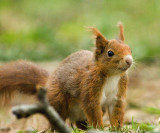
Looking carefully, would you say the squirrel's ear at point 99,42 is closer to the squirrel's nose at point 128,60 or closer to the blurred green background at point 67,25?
the squirrel's nose at point 128,60

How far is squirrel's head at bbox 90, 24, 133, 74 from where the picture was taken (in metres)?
4.55

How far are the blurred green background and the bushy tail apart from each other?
3.35m

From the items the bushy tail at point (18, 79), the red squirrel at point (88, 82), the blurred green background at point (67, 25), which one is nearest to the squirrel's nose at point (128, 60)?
the red squirrel at point (88, 82)

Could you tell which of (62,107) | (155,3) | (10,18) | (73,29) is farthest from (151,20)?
(62,107)

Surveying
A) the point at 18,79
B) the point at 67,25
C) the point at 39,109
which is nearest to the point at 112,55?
the point at 18,79

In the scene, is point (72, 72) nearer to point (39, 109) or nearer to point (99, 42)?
point (99, 42)

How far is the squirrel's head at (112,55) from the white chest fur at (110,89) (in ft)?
0.46

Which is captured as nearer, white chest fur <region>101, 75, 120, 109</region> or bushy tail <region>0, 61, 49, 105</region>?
white chest fur <region>101, 75, 120, 109</region>

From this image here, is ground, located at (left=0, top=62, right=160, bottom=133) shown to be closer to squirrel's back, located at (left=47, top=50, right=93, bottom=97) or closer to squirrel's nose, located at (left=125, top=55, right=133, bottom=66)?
squirrel's nose, located at (left=125, top=55, right=133, bottom=66)

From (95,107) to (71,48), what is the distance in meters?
5.45

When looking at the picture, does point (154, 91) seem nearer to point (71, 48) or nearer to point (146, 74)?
point (146, 74)

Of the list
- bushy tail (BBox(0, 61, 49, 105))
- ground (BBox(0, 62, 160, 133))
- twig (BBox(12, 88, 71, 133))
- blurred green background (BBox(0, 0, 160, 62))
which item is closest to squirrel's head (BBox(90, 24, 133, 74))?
ground (BBox(0, 62, 160, 133))

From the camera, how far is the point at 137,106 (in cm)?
719

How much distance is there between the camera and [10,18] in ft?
49.8
